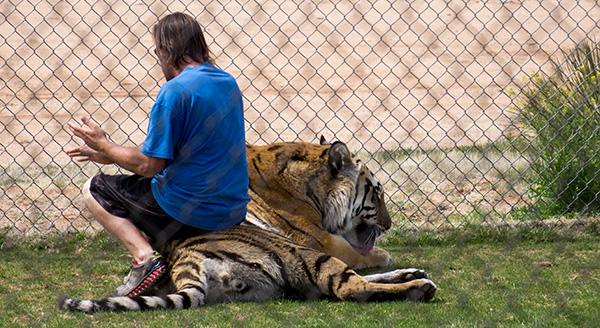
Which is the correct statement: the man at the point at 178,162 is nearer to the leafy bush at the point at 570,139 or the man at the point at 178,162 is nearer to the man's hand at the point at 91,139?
the man's hand at the point at 91,139

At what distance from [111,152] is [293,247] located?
38.3 inches

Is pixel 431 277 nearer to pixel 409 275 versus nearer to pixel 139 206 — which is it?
pixel 409 275

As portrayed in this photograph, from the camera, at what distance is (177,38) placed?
10.0ft

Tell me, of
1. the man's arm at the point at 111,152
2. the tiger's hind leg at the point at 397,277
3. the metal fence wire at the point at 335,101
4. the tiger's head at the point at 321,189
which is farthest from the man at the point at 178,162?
the metal fence wire at the point at 335,101

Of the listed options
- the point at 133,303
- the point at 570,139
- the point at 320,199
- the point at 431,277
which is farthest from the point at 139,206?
the point at 570,139

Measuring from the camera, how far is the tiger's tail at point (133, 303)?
9.03ft

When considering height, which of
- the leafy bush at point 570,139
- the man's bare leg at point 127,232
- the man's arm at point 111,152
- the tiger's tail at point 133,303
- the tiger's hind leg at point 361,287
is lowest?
the leafy bush at point 570,139

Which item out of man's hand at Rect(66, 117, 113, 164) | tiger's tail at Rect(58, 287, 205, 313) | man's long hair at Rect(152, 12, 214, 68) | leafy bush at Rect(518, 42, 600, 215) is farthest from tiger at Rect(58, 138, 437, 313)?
leafy bush at Rect(518, 42, 600, 215)

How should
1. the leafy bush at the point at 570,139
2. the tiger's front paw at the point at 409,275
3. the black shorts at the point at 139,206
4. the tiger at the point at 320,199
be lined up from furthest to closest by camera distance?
the leafy bush at the point at 570,139
the tiger at the point at 320,199
the tiger's front paw at the point at 409,275
the black shorts at the point at 139,206

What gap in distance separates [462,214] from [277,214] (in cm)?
183

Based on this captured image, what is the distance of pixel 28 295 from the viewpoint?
3.20 meters

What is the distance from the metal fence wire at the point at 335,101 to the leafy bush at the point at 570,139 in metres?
0.14

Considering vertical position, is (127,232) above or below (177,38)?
below

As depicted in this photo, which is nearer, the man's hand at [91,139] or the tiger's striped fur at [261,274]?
the man's hand at [91,139]
